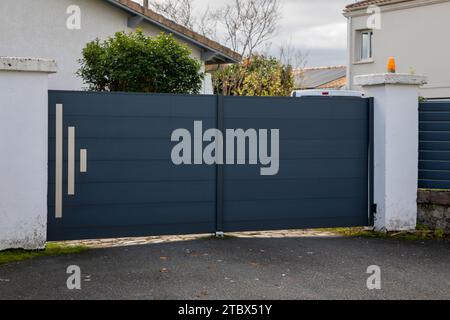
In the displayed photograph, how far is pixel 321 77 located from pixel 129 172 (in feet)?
115

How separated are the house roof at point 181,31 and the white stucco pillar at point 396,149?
7.12 meters

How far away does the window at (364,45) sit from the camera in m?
28.8

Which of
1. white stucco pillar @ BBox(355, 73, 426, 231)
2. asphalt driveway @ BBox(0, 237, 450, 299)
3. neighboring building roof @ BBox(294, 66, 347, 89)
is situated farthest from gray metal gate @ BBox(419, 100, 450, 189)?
neighboring building roof @ BBox(294, 66, 347, 89)

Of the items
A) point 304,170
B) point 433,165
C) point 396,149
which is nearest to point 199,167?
point 304,170

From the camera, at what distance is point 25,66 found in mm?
8297

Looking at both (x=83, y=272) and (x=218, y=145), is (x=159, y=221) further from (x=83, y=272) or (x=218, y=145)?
(x=83, y=272)

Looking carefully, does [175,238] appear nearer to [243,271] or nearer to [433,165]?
[243,271]

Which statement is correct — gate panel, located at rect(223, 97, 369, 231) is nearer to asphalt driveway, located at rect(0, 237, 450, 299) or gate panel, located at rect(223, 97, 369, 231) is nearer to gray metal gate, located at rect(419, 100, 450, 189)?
asphalt driveway, located at rect(0, 237, 450, 299)

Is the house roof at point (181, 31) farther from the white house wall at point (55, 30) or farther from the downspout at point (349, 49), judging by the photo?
the downspout at point (349, 49)

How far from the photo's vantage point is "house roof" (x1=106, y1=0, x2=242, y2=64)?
609 inches

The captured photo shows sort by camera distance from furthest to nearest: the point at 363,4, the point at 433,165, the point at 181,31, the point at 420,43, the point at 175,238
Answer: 1. the point at 363,4
2. the point at 420,43
3. the point at 181,31
4. the point at 433,165
5. the point at 175,238

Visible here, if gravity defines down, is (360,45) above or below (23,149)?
above

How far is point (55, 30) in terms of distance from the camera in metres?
14.7

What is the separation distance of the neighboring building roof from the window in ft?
27.7
